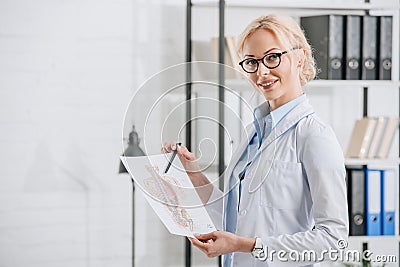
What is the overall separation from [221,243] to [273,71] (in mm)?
381

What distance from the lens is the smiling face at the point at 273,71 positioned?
148 cm

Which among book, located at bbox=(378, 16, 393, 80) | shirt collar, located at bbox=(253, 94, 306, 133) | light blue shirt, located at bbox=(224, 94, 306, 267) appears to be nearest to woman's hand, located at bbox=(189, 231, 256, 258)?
light blue shirt, located at bbox=(224, 94, 306, 267)

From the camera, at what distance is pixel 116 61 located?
108 inches

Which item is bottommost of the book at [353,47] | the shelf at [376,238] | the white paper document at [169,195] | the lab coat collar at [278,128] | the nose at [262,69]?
the shelf at [376,238]

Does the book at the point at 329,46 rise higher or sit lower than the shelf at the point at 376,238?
higher

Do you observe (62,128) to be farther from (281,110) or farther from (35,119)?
(281,110)

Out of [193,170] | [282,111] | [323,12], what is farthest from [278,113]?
[323,12]

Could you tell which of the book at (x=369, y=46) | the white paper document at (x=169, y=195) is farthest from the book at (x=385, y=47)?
the white paper document at (x=169, y=195)

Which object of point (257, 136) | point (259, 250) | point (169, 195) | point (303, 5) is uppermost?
point (303, 5)

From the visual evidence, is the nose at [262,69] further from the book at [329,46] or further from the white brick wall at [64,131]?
the white brick wall at [64,131]

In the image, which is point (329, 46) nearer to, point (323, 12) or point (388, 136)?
point (323, 12)

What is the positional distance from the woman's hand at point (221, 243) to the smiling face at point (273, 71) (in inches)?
12.3

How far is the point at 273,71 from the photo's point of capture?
4.89ft

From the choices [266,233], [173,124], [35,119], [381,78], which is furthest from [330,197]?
[35,119]
